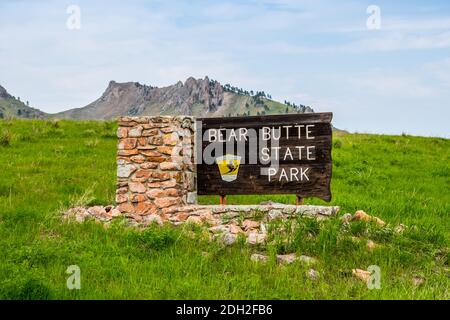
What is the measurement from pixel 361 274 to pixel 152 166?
215 inches

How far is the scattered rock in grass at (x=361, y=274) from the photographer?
22.8 feet

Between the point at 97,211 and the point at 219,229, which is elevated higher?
the point at 97,211

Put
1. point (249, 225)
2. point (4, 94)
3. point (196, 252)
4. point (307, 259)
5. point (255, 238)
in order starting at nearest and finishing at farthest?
point (307, 259)
point (196, 252)
point (255, 238)
point (249, 225)
point (4, 94)

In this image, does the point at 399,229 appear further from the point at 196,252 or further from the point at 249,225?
the point at 196,252

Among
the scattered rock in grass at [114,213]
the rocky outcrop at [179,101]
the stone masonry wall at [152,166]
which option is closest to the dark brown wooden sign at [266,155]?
the stone masonry wall at [152,166]

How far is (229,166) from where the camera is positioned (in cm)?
1155

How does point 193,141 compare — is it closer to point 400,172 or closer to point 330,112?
point 330,112

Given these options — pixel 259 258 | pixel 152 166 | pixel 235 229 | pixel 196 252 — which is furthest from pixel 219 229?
pixel 152 166

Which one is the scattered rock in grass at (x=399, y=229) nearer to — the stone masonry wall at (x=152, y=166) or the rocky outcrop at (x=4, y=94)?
the stone masonry wall at (x=152, y=166)

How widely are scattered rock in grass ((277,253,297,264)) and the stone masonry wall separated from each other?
3501mm

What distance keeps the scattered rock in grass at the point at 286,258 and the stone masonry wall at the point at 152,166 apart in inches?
138

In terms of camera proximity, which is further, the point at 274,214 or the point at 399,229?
the point at 274,214

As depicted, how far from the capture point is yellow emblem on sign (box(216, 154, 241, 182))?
453 inches
